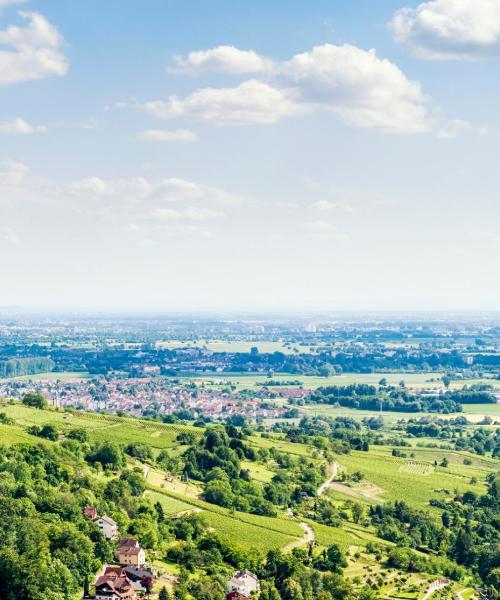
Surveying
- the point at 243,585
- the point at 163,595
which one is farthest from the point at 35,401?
the point at 163,595

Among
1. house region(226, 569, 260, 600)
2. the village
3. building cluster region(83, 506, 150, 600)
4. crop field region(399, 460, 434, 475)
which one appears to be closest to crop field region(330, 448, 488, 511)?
crop field region(399, 460, 434, 475)

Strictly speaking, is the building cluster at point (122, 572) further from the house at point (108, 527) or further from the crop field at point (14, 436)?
the crop field at point (14, 436)

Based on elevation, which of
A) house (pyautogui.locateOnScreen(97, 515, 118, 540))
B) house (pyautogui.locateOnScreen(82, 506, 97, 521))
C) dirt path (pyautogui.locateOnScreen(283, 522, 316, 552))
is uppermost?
house (pyautogui.locateOnScreen(82, 506, 97, 521))

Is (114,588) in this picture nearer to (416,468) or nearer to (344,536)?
(344,536)

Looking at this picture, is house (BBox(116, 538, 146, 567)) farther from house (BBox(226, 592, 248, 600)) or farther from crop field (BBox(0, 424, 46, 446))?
crop field (BBox(0, 424, 46, 446))

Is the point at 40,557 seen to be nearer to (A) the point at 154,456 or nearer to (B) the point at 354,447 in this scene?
(A) the point at 154,456

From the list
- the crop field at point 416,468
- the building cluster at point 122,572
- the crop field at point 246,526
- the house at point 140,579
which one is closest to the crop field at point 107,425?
the crop field at point 246,526

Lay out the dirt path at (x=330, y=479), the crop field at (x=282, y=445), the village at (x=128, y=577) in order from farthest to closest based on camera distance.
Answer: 1. the crop field at (x=282, y=445)
2. the dirt path at (x=330, y=479)
3. the village at (x=128, y=577)

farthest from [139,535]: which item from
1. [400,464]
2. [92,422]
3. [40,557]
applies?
[400,464]
